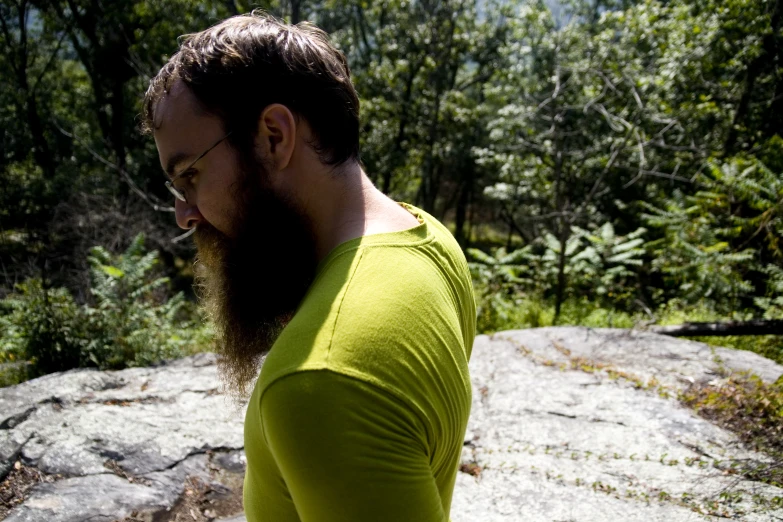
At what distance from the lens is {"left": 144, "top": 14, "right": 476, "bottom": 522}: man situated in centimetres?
68

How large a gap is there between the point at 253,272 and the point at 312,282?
9.6 inches

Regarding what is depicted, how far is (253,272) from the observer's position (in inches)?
43.5

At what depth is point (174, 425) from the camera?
143 inches

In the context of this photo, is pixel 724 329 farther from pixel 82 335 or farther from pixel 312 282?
pixel 82 335

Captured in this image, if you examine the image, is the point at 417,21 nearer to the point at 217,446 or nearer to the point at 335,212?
the point at 217,446

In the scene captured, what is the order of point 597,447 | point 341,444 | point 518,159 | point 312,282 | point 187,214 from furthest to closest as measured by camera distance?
1. point 518,159
2. point 597,447
3. point 187,214
4. point 312,282
5. point 341,444

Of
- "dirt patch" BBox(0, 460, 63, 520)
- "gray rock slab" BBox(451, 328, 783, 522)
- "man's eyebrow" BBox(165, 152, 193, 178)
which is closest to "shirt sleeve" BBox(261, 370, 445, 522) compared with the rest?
"man's eyebrow" BBox(165, 152, 193, 178)

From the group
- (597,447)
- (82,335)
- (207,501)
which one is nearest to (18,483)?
(207,501)

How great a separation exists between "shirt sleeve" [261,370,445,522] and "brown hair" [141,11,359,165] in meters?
0.48

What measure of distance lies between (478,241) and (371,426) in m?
27.7

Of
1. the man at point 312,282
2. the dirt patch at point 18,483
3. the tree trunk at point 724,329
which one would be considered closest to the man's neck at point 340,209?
the man at point 312,282

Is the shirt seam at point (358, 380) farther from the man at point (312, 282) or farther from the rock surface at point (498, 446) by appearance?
the rock surface at point (498, 446)

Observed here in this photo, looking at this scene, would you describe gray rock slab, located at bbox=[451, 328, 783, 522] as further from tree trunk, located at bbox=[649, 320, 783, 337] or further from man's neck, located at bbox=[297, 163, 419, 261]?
man's neck, located at bbox=[297, 163, 419, 261]

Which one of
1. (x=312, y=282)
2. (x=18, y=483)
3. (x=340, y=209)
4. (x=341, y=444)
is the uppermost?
(x=340, y=209)
